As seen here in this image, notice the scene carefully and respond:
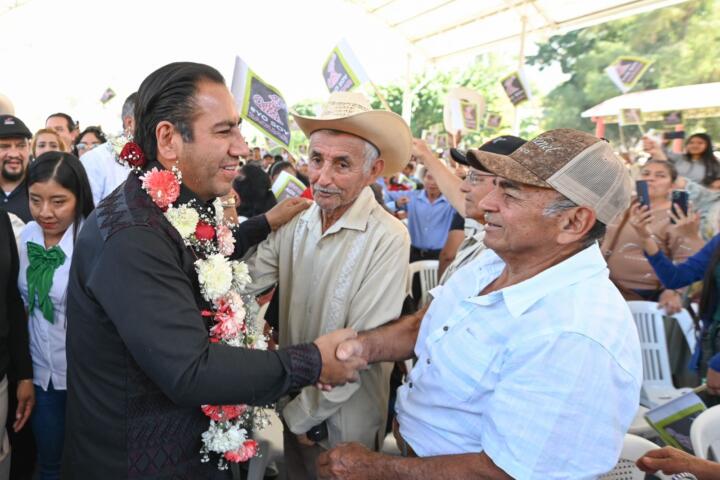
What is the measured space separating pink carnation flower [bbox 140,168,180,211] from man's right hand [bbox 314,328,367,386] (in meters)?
0.67

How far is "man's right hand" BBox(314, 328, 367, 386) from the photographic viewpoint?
1.68 meters

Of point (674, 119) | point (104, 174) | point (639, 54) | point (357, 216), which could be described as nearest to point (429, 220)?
point (104, 174)

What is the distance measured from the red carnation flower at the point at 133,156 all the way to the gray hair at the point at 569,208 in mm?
1347

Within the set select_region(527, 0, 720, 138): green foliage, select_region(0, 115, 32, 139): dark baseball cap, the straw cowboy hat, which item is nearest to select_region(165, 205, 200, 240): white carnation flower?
the straw cowboy hat

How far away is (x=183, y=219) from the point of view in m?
1.63

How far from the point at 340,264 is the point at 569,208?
3.38ft

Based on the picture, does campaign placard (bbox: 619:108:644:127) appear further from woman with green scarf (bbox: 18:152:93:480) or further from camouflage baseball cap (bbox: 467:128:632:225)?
woman with green scarf (bbox: 18:152:93:480)

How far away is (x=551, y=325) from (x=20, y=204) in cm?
389

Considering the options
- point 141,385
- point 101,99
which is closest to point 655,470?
point 141,385

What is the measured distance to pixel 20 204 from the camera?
12.3 ft

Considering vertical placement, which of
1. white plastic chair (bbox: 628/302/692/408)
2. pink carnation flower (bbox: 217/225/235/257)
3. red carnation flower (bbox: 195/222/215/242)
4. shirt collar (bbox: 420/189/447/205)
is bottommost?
white plastic chair (bbox: 628/302/692/408)

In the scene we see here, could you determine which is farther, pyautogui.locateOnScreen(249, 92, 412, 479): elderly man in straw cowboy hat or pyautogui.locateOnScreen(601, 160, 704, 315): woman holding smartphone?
pyautogui.locateOnScreen(601, 160, 704, 315): woman holding smartphone

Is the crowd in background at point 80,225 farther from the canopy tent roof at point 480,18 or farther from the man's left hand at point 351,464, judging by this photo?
the canopy tent roof at point 480,18

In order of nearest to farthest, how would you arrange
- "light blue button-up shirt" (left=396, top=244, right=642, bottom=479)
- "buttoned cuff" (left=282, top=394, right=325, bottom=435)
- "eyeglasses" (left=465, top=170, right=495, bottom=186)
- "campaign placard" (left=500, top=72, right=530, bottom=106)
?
"light blue button-up shirt" (left=396, top=244, right=642, bottom=479)
"buttoned cuff" (left=282, top=394, right=325, bottom=435)
"eyeglasses" (left=465, top=170, right=495, bottom=186)
"campaign placard" (left=500, top=72, right=530, bottom=106)
